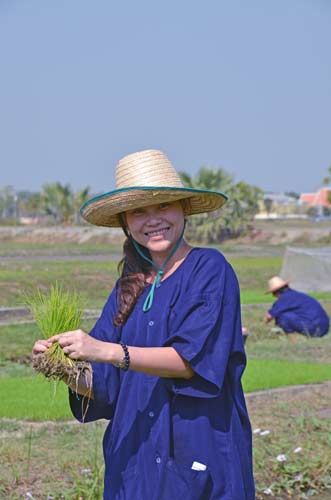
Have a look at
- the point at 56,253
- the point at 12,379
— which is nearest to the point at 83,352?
the point at 12,379

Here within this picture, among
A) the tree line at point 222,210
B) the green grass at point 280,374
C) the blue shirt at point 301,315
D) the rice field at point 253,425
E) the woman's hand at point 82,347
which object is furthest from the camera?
the tree line at point 222,210

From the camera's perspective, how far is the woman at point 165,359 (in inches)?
119

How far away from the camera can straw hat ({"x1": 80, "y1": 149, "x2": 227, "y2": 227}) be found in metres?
3.19

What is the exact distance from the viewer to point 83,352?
2924 mm

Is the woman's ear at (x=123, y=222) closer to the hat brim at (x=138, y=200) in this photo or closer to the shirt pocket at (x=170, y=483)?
the hat brim at (x=138, y=200)

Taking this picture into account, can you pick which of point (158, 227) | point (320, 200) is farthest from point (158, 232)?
point (320, 200)

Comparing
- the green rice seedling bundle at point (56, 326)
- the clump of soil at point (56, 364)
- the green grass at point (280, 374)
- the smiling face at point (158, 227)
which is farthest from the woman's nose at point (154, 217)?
the green grass at point (280, 374)

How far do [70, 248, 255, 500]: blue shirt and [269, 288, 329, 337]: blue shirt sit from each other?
9.60 metres

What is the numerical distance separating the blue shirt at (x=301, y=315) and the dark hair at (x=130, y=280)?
31.2 feet

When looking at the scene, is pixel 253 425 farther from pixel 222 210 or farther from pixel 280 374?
pixel 222 210

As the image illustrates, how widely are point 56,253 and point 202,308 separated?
3272 centimetres

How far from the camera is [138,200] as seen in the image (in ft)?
10.6

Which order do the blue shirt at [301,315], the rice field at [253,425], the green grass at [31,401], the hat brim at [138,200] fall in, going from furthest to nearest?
the blue shirt at [301,315]
the green grass at [31,401]
the rice field at [253,425]
the hat brim at [138,200]

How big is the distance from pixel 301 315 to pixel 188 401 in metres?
9.83
